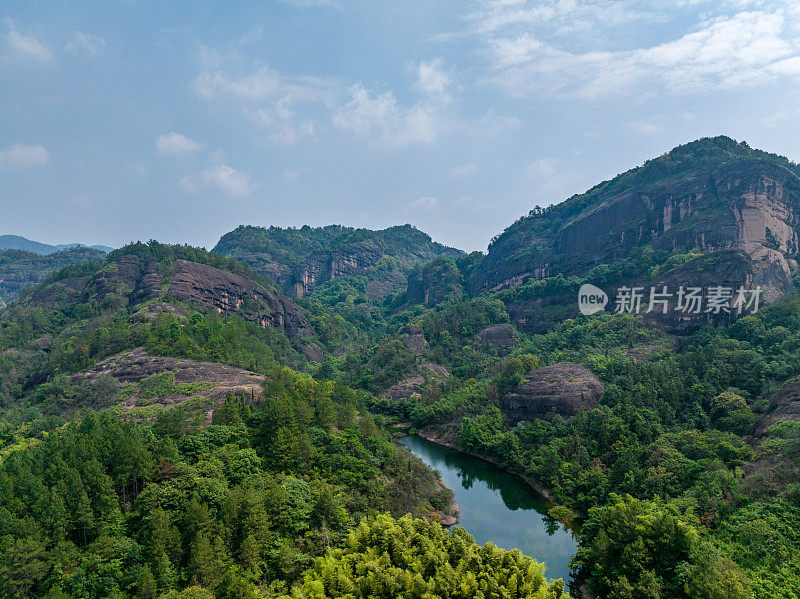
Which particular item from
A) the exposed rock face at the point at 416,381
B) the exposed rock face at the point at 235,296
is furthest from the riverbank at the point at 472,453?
the exposed rock face at the point at 235,296

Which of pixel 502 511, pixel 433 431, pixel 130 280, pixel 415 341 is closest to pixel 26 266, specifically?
pixel 130 280

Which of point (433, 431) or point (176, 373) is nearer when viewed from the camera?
point (176, 373)

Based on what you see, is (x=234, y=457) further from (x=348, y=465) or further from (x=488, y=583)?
(x=488, y=583)

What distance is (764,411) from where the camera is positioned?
3347 cm

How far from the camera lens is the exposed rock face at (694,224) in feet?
180

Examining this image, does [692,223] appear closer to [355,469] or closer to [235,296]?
[355,469]

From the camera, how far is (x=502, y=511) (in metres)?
33.4

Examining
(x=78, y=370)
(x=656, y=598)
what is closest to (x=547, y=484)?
(x=656, y=598)

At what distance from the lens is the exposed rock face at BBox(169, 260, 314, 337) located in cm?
6150

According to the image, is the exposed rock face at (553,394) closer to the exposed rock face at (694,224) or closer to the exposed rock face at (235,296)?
the exposed rock face at (694,224)

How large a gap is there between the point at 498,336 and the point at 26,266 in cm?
13292

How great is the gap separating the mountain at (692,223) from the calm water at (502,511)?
122 ft

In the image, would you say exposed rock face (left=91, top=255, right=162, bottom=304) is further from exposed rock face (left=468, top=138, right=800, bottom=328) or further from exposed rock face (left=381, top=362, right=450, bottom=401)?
exposed rock face (left=468, top=138, right=800, bottom=328)

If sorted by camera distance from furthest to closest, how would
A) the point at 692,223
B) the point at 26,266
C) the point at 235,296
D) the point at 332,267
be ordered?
the point at 332,267
the point at 26,266
the point at 235,296
the point at 692,223
